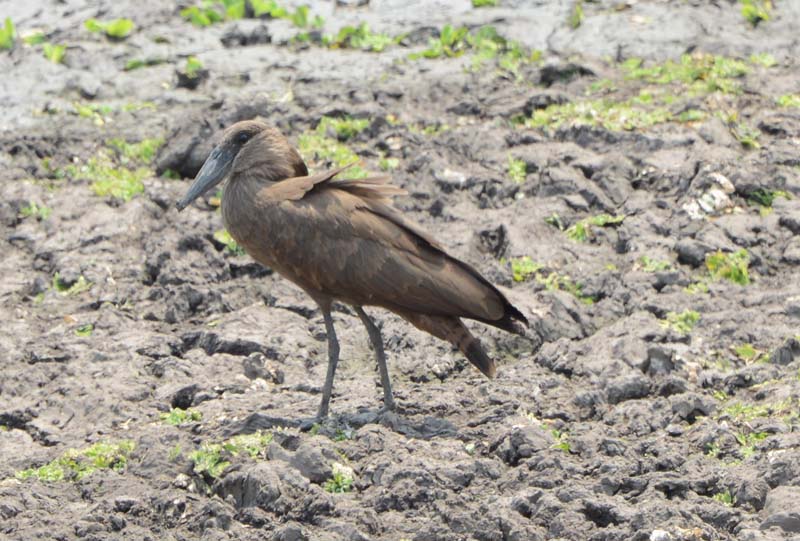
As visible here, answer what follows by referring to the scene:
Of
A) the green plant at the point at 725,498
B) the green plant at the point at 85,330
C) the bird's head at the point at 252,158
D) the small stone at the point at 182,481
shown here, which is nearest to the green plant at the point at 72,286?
the green plant at the point at 85,330

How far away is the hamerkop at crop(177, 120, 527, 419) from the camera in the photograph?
823cm

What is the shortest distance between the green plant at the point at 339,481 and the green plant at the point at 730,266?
3317mm

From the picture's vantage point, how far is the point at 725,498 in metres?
7.14

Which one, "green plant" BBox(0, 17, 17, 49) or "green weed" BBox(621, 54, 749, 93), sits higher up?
"green plant" BBox(0, 17, 17, 49)

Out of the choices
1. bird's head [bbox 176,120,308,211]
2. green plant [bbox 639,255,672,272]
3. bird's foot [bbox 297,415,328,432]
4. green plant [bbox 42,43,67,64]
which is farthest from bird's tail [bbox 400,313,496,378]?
green plant [bbox 42,43,67,64]

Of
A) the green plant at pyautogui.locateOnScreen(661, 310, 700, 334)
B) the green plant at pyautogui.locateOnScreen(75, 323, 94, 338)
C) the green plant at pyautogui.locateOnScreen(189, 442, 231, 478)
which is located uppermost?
the green plant at pyautogui.locateOnScreen(189, 442, 231, 478)

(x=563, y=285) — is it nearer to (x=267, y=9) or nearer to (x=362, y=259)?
(x=362, y=259)

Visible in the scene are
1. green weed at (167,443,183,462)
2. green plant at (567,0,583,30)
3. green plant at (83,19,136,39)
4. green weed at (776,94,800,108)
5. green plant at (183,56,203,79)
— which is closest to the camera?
green weed at (167,443,183,462)

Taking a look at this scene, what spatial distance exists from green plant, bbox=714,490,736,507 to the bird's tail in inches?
58.3

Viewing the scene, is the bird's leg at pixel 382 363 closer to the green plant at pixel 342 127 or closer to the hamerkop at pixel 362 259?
the hamerkop at pixel 362 259

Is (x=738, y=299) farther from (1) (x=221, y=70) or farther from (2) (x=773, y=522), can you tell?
(1) (x=221, y=70)

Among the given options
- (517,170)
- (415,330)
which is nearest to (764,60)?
(517,170)

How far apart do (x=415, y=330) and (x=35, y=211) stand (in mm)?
3260

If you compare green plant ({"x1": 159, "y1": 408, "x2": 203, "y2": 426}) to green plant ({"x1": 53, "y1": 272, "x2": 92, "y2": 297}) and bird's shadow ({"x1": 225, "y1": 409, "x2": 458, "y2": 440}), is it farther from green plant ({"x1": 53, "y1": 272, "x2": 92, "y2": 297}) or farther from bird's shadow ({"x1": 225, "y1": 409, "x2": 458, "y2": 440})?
green plant ({"x1": 53, "y1": 272, "x2": 92, "y2": 297})
